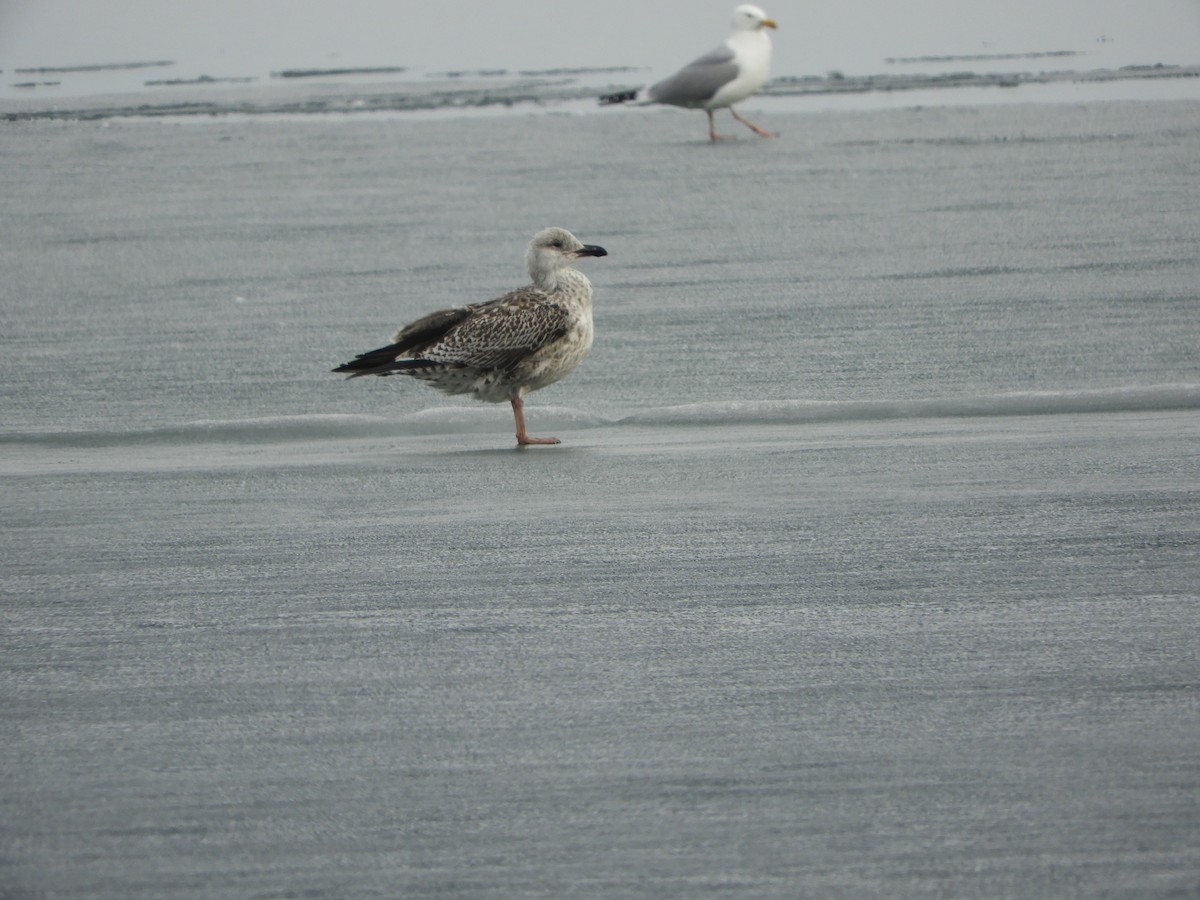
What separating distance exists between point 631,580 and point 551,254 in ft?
10.7

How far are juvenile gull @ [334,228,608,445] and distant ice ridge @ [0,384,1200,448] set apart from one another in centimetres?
27

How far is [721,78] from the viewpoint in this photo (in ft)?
59.4

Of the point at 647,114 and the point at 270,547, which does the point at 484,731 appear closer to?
the point at 270,547

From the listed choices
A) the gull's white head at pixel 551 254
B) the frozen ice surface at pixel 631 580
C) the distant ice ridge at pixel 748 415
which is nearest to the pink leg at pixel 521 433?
the frozen ice surface at pixel 631 580

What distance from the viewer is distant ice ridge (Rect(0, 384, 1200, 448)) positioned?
21.0ft

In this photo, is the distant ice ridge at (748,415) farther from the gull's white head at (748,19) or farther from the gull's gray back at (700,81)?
the gull's white head at (748,19)

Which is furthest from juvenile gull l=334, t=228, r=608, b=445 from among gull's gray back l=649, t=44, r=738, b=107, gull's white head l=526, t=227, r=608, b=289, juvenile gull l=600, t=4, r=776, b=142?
gull's gray back l=649, t=44, r=738, b=107

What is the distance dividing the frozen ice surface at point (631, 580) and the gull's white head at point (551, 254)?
510mm

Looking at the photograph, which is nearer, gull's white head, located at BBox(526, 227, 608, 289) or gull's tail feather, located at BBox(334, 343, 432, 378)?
gull's tail feather, located at BBox(334, 343, 432, 378)

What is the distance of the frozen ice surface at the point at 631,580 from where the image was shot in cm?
280

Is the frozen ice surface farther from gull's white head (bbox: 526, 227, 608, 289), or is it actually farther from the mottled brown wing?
gull's white head (bbox: 526, 227, 608, 289)

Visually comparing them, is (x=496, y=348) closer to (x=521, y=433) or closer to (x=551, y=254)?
(x=521, y=433)

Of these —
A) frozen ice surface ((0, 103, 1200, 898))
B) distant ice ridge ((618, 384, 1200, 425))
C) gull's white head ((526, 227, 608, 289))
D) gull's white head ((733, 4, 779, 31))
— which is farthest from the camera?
gull's white head ((733, 4, 779, 31))

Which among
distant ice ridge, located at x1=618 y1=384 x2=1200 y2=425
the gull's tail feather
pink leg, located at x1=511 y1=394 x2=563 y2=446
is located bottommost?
pink leg, located at x1=511 y1=394 x2=563 y2=446
